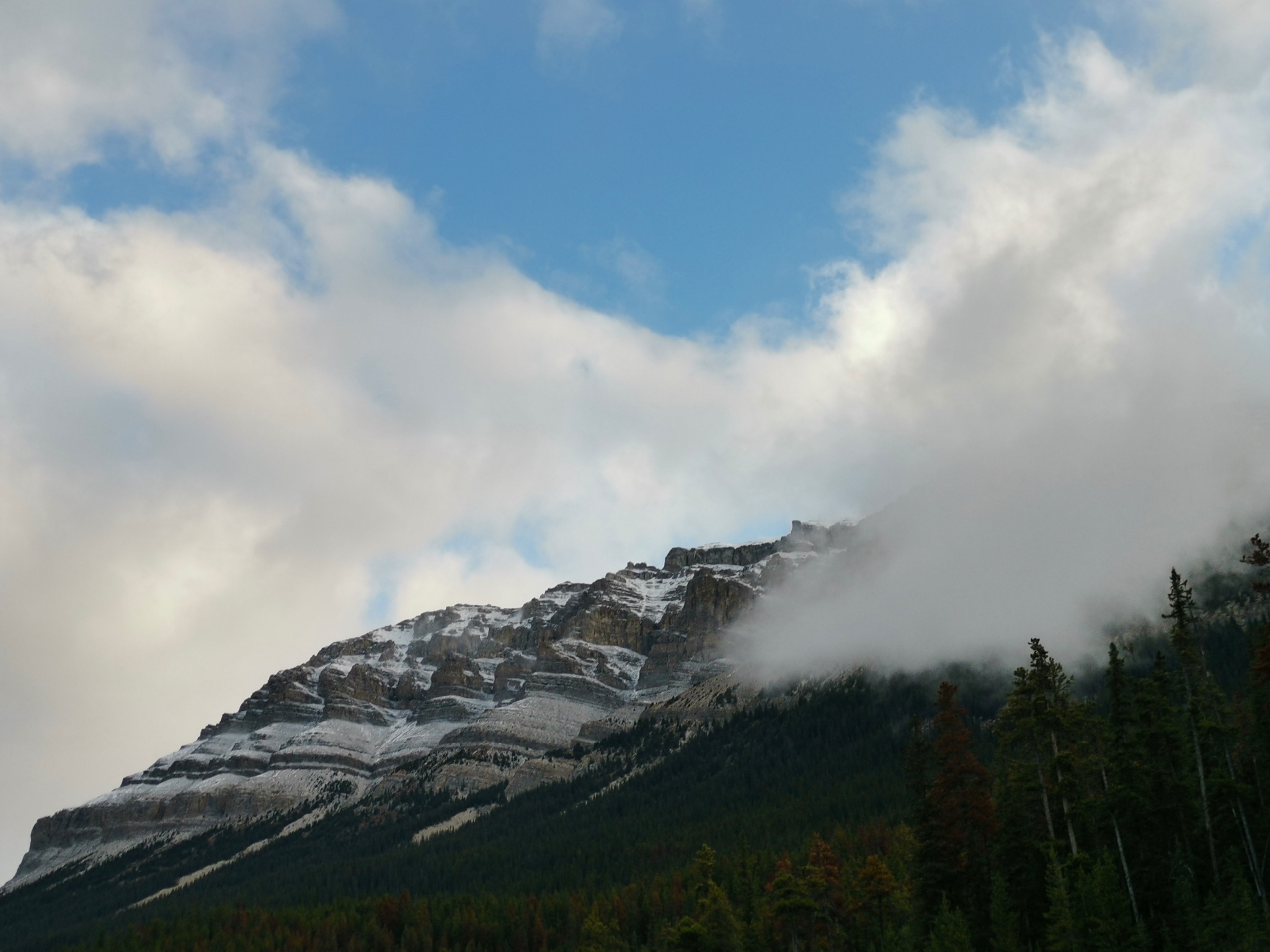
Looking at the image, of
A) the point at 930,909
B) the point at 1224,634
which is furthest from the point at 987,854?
the point at 1224,634

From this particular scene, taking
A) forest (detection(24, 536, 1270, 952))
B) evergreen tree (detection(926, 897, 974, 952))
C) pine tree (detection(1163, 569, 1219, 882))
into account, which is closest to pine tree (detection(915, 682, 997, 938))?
forest (detection(24, 536, 1270, 952))

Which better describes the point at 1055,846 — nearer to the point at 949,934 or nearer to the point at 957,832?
the point at 957,832

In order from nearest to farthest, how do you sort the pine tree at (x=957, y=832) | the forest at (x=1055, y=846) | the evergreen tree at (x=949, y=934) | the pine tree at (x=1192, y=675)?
the forest at (x=1055, y=846) → the pine tree at (x=1192, y=675) → the evergreen tree at (x=949, y=934) → the pine tree at (x=957, y=832)

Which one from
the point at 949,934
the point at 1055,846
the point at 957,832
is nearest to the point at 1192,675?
Answer: the point at 1055,846

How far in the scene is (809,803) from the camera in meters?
165

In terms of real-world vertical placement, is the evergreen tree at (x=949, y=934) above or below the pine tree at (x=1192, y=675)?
below

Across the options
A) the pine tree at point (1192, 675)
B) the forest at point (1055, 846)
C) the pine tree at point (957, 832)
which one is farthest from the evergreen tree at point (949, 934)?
the pine tree at point (1192, 675)

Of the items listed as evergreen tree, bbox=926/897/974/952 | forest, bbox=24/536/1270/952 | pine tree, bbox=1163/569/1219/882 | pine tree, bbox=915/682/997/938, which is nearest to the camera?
forest, bbox=24/536/1270/952

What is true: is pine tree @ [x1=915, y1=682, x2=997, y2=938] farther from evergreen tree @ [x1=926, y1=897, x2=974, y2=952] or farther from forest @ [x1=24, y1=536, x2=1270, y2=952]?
evergreen tree @ [x1=926, y1=897, x2=974, y2=952]

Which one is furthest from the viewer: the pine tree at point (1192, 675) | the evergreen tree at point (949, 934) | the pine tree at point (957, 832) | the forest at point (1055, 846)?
the pine tree at point (957, 832)

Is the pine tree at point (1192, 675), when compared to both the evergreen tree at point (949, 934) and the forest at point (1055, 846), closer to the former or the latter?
the forest at point (1055, 846)

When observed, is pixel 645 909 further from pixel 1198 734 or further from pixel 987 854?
pixel 1198 734

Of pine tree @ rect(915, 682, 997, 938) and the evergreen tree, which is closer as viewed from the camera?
the evergreen tree

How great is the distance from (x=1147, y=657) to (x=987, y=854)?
459ft
